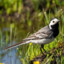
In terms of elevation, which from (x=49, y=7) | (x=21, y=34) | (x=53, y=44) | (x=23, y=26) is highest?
(x=49, y=7)

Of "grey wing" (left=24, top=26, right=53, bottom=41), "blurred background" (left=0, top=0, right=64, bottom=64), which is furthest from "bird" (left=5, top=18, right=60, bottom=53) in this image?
"blurred background" (left=0, top=0, right=64, bottom=64)

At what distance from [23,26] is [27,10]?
1213mm

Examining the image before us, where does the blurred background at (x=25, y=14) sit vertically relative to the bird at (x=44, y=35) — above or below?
above

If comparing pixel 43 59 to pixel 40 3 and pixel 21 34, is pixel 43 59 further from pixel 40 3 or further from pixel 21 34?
pixel 40 3

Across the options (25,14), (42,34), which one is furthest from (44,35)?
(25,14)

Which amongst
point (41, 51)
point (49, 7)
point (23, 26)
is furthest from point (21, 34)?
point (41, 51)

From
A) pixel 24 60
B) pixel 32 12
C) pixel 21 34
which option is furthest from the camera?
pixel 32 12

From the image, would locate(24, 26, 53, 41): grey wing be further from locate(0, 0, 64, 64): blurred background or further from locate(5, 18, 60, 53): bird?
locate(0, 0, 64, 64): blurred background

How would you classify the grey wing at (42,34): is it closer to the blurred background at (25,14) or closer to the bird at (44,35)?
the bird at (44,35)

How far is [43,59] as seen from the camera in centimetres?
612

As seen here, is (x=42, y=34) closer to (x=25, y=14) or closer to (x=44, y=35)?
(x=44, y=35)

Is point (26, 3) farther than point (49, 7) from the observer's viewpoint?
Yes

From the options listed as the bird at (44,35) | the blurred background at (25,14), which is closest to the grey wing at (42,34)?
the bird at (44,35)

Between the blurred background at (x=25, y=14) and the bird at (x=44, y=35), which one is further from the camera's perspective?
the blurred background at (x=25, y=14)
